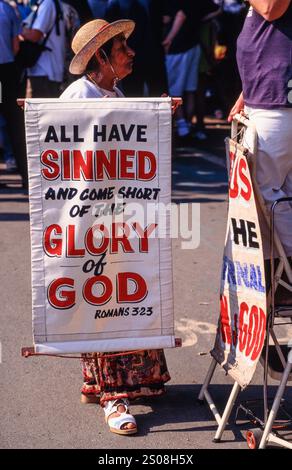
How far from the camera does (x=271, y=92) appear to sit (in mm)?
4121

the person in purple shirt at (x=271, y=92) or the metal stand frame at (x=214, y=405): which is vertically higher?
the person in purple shirt at (x=271, y=92)

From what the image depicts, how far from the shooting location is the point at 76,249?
14.1ft

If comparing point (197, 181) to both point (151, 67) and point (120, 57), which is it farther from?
point (120, 57)

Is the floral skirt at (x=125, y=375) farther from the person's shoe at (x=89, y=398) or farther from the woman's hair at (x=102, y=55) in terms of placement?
the woman's hair at (x=102, y=55)

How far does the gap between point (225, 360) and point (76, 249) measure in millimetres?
839

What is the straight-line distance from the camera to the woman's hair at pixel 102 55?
4.67 meters

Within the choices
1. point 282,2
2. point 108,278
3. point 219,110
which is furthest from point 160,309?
point 219,110

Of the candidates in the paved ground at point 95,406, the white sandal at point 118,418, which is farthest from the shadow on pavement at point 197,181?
the white sandal at point 118,418

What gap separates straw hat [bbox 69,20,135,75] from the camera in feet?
15.1

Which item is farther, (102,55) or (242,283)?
(102,55)

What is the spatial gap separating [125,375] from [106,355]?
0.20 meters

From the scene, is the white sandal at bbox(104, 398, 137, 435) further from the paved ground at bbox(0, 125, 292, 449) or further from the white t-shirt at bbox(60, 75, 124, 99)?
the white t-shirt at bbox(60, 75, 124, 99)

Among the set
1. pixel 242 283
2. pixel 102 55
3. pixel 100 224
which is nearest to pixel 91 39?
pixel 102 55

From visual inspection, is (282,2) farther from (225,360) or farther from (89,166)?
(225,360)
